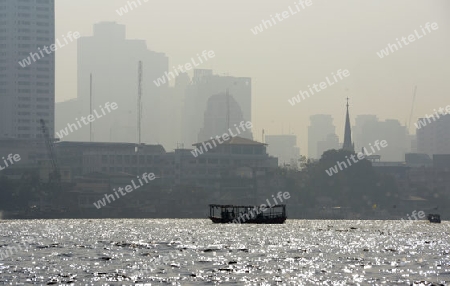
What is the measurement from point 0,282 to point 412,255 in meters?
49.7

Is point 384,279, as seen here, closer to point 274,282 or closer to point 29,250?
point 274,282

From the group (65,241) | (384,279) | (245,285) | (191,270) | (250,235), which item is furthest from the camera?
(250,235)

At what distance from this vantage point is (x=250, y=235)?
453 feet

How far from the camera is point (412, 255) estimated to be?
102m

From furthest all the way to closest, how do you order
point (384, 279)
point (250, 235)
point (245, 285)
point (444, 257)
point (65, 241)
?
point (250, 235) → point (65, 241) → point (444, 257) → point (384, 279) → point (245, 285)

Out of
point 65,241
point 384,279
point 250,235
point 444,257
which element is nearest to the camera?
point 384,279

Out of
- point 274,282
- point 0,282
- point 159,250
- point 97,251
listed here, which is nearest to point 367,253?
point 159,250

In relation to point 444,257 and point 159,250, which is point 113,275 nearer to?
point 159,250

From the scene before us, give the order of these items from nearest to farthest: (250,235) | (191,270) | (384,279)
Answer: (384,279), (191,270), (250,235)

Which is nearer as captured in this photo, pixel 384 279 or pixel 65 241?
pixel 384 279

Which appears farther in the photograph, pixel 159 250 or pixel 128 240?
pixel 128 240

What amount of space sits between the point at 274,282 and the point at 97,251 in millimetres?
35476

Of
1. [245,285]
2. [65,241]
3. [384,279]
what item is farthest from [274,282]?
[65,241]

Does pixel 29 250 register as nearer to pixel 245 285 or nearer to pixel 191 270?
pixel 191 270
